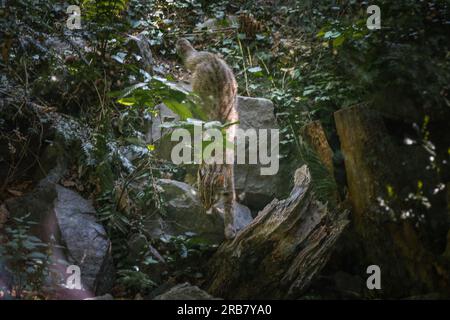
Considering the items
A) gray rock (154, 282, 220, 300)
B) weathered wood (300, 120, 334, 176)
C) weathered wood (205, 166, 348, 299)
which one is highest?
weathered wood (300, 120, 334, 176)

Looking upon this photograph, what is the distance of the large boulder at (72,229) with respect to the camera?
4.43 m

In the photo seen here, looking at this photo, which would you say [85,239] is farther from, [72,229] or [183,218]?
[183,218]

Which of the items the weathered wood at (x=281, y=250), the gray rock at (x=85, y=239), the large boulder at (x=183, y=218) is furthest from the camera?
the large boulder at (x=183, y=218)

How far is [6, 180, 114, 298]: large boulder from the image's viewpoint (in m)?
4.43

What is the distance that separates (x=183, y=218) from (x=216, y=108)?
1.39 meters

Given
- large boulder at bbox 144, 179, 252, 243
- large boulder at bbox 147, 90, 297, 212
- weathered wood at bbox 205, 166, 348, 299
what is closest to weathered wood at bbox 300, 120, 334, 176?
weathered wood at bbox 205, 166, 348, 299

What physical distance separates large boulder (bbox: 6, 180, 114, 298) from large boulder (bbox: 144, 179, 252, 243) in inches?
24.8

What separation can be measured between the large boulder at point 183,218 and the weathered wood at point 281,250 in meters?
0.55

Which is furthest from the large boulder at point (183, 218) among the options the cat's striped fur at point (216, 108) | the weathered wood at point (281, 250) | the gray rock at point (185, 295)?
the gray rock at point (185, 295)

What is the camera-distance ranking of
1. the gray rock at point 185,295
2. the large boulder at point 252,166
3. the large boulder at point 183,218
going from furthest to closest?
1. the large boulder at point 252,166
2. the large boulder at point 183,218
3. the gray rock at point 185,295

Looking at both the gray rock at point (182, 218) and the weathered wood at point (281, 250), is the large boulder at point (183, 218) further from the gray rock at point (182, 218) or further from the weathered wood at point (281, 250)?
the weathered wood at point (281, 250)

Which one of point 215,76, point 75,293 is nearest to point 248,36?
point 215,76

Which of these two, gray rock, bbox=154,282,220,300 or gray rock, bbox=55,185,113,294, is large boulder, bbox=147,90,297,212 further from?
gray rock, bbox=154,282,220,300

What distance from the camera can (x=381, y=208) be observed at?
3633 mm
